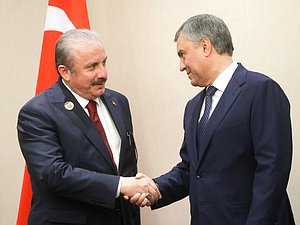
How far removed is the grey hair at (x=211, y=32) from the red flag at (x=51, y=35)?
37.5 inches

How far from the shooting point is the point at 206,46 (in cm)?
187

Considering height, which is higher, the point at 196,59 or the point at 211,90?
the point at 196,59

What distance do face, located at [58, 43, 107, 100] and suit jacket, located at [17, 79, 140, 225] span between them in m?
0.07

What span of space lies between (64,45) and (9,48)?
0.95 metres

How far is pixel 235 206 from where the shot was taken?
5.77 ft

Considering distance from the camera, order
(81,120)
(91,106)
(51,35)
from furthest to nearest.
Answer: (51,35), (91,106), (81,120)

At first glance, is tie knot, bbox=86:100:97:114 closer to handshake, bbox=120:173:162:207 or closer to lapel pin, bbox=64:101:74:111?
lapel pin, bbox=64:101:74:111

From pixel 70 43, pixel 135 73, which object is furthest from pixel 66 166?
pixel 135 73

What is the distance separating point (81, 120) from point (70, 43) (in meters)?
0.35

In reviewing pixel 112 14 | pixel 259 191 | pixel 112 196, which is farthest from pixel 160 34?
pixel 259 191

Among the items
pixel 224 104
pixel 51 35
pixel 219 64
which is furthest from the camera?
pixel 51 35

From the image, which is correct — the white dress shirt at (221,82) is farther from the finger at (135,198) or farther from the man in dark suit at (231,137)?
the finger at (135,198)

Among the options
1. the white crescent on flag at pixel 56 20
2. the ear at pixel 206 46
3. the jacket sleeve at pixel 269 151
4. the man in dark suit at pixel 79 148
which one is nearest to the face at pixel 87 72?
the man in dark suit at pixel 79 148

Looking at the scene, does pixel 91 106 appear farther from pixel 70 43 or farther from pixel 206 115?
pixel 206 115
